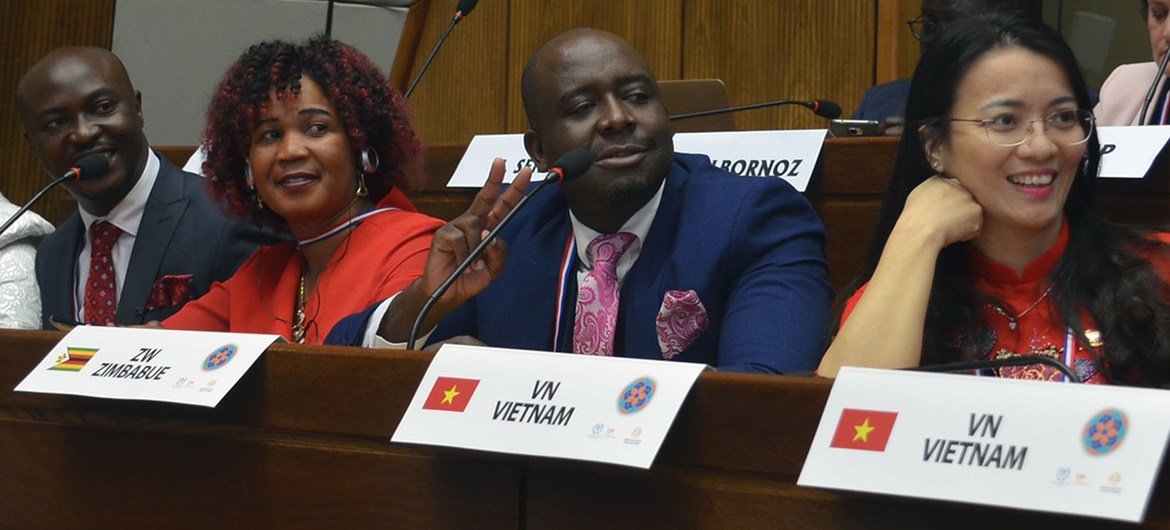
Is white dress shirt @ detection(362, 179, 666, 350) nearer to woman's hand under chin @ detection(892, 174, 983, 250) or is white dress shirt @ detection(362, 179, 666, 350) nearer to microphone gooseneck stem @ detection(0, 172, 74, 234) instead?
woman's hand under chin @ detection(892, 174, 983, 250)

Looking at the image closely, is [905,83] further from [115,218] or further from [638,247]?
[115,218]

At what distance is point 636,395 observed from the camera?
126 centimetres

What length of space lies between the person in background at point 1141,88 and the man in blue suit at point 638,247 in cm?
95

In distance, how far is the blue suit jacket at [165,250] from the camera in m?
2.78

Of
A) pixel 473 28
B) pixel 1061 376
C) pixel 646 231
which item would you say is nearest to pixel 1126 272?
pixel 1061 376

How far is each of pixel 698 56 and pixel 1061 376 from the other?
2.88 meters

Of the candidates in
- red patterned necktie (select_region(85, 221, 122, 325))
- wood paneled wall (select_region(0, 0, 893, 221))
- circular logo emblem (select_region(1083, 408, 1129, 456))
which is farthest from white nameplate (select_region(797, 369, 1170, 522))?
wood paneled wall (select_region(0, 0, 893, 221))

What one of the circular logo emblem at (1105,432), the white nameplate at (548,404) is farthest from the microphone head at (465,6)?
the circular logo emblem at (1105,432)

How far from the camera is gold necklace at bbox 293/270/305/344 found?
239 cm

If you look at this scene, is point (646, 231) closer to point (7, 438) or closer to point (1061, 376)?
point (1061, 376)

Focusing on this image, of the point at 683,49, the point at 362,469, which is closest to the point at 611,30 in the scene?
the point at 683,49

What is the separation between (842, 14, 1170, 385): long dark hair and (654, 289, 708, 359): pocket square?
235mm

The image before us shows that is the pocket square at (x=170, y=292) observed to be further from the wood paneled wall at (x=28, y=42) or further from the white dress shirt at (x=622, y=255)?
the wood paneled wall at (x=28, y=42)

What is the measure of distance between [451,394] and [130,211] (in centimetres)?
181
